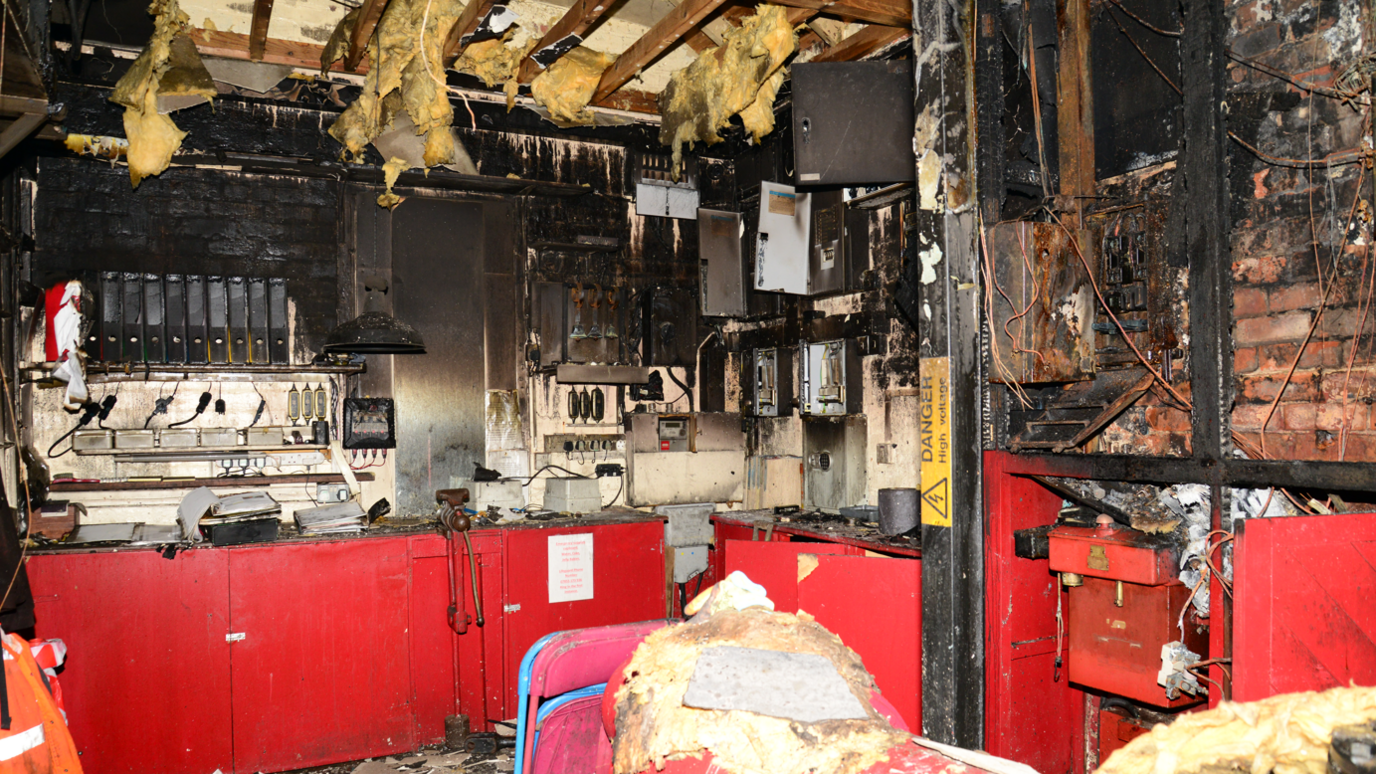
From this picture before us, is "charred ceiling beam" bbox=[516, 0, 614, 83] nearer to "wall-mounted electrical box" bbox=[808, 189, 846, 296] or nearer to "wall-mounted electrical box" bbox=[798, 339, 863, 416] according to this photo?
"wall-mounted electrical box" bbox=[808, 189, 846, 296]

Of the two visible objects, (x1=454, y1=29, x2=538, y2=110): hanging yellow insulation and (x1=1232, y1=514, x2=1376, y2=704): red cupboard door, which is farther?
(x1=454, y1=29, x2=538, y2=110): hanging yellow insulation

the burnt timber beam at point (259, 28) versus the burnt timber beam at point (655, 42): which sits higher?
A: the burnt timber beam at point (259, 28)

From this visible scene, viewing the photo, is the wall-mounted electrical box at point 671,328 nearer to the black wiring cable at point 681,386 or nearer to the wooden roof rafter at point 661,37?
the black wiring cable at point 681,386

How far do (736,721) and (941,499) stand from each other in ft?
5.56

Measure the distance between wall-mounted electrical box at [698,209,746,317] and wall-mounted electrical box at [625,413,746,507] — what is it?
2.63 feet

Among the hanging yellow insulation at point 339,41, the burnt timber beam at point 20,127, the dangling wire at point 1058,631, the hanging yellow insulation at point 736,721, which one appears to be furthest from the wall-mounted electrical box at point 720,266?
the hanging yellow insulation at point 736,721

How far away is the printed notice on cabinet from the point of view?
4.85 m

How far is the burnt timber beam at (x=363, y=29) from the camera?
4305 mm

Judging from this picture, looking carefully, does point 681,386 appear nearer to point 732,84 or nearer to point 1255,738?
point 732,84

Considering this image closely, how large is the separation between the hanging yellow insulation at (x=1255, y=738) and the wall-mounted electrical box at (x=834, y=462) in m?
3.79

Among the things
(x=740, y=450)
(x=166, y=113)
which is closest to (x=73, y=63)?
(x=166, y=113)

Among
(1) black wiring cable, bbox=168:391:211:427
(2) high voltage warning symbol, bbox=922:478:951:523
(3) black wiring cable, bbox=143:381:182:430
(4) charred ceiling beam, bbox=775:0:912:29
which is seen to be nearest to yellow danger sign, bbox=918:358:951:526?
(2) high voltage warning symbol, bbox=922:478:951:523

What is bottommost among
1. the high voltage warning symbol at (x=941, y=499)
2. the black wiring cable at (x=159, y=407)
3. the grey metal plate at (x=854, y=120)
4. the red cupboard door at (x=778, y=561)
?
the red cupboard door at (x=778, y=561)

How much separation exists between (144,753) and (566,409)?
3.03 metres
